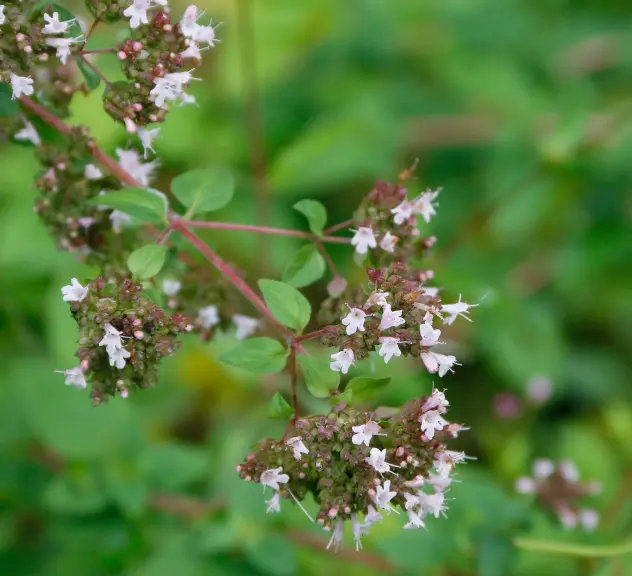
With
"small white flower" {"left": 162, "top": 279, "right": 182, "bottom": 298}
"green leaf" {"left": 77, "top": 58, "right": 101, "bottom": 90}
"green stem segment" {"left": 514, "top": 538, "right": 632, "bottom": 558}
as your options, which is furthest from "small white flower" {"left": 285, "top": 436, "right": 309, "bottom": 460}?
"green stem segment" {"left": 514, "top": 538, "right": 632, "bottom": 558}

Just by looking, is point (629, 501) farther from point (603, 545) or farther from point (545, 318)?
point (545, 318)

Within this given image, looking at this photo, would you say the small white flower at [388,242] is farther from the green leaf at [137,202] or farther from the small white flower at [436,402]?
the green leaf at [137,202]

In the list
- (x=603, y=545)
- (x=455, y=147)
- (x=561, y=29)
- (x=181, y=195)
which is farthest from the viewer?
(x=561, y=29)

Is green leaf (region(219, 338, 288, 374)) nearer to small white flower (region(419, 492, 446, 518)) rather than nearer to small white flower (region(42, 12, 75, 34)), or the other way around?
small white flower (region(419, 492, 446, 518))

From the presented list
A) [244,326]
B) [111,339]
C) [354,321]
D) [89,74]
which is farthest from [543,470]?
[89,74]

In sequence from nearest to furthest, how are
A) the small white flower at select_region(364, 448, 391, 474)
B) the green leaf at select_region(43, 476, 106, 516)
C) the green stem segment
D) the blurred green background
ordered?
the small white flower at select_region(364, 448, 391, 474), the green stem segment, the green leaf at select_region(43, 476, 106, 516), the blurred green background

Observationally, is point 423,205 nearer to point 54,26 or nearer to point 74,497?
point 54,26

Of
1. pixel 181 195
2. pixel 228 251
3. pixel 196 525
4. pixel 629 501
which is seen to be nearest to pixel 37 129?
pixel 181 195
